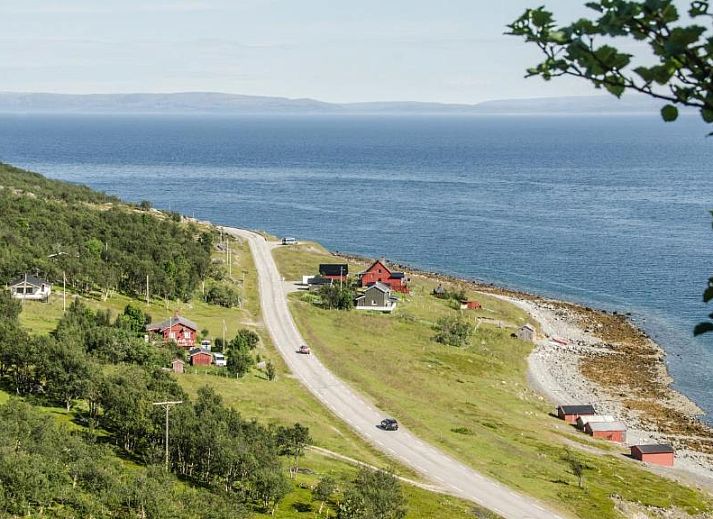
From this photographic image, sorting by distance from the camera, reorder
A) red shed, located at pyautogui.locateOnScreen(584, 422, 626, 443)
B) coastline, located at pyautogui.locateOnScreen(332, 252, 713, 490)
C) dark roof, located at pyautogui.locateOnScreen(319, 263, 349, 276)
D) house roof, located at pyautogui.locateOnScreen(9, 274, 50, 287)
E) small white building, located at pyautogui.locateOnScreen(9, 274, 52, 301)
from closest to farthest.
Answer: red shed, located at pyautogui.locateOnScreen(584, 422, 626, 443), coastline, located at pyautogui.locateOnScreen(332, 252, 713, 490), small white building, located at pyautogui.locateOnScreen(9, 274, 52, 301), house roof, located at pyautogui.locateOnScreen(9, 274, 50, 287), dark roof, located at pyautogui.locateOnScreen(319, 263, 349, 276)

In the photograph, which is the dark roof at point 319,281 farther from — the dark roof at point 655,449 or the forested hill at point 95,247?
the dark roof at point 655,449

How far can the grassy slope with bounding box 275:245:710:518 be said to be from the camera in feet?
203

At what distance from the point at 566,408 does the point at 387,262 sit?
223 feet

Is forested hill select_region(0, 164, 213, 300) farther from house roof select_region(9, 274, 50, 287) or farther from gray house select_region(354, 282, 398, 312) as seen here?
gray house select_region(354, 282, 398, 312)

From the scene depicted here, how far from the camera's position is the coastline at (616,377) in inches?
3041

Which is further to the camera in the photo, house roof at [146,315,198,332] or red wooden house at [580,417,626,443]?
house roof at [146,315,198,332]

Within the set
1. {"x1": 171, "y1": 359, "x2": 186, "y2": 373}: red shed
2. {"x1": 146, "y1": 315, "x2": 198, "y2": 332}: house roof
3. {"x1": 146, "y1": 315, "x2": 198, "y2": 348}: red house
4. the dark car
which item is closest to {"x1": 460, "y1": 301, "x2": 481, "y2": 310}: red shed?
{"x1": 146, "y1": 315, "x2": 198, "y2": 332}: house roof

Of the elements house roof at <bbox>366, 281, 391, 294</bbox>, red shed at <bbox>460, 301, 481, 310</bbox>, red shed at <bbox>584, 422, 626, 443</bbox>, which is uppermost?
house roof at <bbox>366, 281, 391, 294</bbox>

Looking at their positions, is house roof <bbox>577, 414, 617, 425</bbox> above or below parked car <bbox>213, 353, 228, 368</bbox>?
below

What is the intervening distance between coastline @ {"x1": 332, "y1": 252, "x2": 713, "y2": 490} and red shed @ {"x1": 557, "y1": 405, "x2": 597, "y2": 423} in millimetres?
4064

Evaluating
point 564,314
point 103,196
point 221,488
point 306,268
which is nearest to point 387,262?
point 306,268

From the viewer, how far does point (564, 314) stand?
120000mm

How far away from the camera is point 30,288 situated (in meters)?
84.4

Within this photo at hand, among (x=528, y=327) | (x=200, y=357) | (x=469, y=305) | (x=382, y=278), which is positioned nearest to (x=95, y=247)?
(x=200, y=357)
